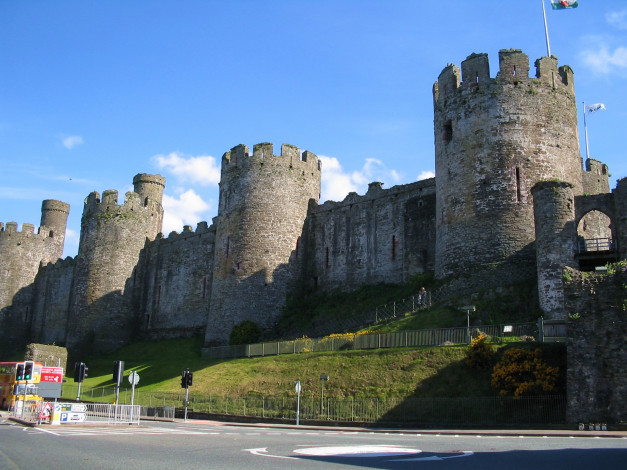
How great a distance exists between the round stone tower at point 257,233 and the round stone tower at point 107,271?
1199cm

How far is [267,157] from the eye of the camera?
45.2 meters

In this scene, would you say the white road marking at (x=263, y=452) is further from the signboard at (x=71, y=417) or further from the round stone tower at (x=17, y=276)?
the round stone tower at (x=17, y=276)

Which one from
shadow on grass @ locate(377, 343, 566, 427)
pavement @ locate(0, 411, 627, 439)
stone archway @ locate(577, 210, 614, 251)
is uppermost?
stone archway @ locate(577, 210, 614, 251)

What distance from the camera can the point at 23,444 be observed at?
648 inches

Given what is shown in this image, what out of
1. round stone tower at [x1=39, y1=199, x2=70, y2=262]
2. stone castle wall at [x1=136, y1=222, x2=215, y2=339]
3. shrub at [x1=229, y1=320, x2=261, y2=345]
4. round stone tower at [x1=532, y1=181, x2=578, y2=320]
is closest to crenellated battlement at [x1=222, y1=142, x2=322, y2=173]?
stone castle wall at [x1=136, y1=222, x2=215, y2=339]

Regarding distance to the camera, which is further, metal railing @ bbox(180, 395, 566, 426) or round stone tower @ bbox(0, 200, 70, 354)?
round stone tower @ bbox(0, 200, 70, 354)

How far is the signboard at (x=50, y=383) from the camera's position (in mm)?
36438

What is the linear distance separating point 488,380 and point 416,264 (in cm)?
1609

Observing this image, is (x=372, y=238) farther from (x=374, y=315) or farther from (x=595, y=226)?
(x=595, y=226)

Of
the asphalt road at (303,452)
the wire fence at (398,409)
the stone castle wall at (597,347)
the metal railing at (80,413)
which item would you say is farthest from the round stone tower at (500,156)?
the metal railing at (80,413)

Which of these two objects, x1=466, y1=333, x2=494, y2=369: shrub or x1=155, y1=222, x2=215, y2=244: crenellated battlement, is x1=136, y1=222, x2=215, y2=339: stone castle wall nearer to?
x1=155, y1=222, x2=215, y2=244: crenellated battlement

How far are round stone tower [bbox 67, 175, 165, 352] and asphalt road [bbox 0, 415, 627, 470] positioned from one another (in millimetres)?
33561

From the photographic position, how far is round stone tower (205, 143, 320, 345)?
42.9m

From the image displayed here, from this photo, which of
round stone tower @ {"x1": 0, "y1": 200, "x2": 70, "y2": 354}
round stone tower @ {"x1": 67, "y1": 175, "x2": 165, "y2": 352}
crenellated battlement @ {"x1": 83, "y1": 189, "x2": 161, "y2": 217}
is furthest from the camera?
round stone tower @ {"x1": 0, "y1": 200, "x2": 70, "y2": 354}
